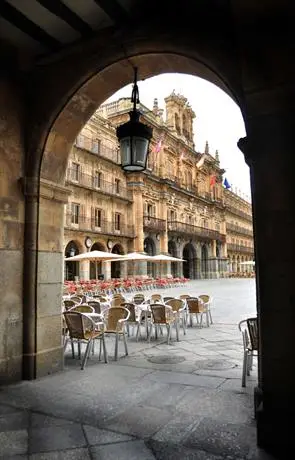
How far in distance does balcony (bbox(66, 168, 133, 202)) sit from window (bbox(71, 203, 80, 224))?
135 centimetres

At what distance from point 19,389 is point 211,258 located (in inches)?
1517

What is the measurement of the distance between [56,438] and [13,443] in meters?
0.28

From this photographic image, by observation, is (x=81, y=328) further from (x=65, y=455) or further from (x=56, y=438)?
(x=65, y=455)

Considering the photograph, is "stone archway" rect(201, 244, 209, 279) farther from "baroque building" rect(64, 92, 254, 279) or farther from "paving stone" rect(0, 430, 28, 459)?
"paving stone" rect(0, 430, 28, 459)

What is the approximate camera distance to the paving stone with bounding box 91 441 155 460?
2236 mm

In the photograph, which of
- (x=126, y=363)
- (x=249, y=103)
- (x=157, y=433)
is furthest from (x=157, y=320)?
(x=249, y=103)

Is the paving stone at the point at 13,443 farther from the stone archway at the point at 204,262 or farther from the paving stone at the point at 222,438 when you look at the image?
the stone archway at the point at 204,262

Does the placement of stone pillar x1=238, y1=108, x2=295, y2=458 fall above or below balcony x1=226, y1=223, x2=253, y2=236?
below

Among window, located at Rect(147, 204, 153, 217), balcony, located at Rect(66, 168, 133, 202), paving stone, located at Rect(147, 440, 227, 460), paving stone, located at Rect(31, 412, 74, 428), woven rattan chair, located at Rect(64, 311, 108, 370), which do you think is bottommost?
paving stone, located at Rect(147, 440, 227, 460)

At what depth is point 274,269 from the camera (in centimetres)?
244

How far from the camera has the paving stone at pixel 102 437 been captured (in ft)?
8.04

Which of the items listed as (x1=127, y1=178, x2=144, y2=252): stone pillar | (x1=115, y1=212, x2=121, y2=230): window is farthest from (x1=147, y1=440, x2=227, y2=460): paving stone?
(x1=127, y1=178, x2=144, y2=252): stone pillar

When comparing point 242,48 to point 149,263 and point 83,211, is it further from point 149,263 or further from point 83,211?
point 149,263

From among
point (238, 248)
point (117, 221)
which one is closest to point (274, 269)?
point (117, 221)
